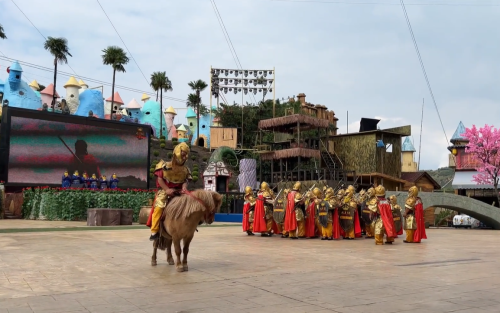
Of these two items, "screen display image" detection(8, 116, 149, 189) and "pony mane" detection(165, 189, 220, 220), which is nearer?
"pony mane" detection(165, 189, 220, 220)

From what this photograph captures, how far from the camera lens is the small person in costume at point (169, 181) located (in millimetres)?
7926

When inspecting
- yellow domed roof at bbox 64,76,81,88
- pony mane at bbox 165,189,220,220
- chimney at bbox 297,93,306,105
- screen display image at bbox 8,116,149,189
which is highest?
yellow domed roof at bbox 64,76,81,88

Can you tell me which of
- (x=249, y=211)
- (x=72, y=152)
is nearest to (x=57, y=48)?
(x=72, y=152)

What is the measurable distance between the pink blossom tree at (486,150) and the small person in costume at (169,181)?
28469mm

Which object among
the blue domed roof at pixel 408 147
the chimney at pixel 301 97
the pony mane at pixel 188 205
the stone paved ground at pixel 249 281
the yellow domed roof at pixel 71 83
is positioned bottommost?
the stone paved ground at pixel 249 281

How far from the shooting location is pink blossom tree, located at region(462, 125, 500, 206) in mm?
31781

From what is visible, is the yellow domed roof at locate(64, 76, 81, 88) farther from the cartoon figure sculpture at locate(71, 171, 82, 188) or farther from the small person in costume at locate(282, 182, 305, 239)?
the small person in costume at locate(282, 182, 305, 239)

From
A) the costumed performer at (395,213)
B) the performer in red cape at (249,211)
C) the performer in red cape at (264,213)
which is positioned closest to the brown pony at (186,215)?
the performer in red cape at (264,213)

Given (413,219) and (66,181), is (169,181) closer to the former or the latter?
(413,219)

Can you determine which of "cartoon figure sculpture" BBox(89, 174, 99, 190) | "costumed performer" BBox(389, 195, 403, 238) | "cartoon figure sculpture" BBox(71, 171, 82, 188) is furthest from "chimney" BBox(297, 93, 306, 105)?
"costumed performer" BBox(389, 195, 403, 238)

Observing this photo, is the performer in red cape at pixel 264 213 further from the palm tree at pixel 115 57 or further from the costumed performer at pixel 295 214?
the palm tree at pixel 115 57

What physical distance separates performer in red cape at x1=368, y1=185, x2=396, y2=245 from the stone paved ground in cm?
221

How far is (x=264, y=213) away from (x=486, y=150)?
23.1m

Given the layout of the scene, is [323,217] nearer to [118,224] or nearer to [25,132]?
[118,224]
